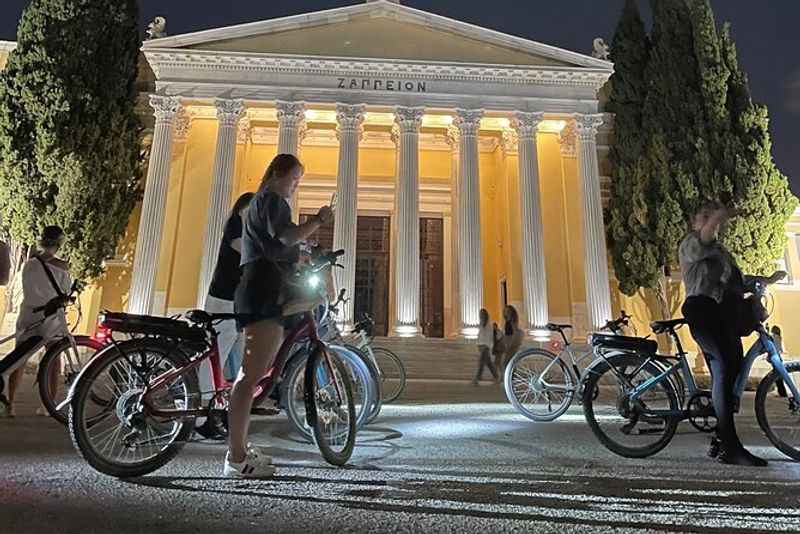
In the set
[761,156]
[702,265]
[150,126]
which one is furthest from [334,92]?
[702,265]

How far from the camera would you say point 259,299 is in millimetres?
2584

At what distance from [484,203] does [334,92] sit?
22.5 feet

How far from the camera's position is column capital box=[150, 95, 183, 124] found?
52.3 ft

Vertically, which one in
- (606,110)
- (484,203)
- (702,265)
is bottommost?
(702,265)

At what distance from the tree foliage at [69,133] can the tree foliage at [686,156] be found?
614 inches

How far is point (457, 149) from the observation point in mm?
17609

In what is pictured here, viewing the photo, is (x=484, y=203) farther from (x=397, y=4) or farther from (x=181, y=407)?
(x=181, y=407)

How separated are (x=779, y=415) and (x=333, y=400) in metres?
3.03

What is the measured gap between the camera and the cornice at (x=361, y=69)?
16312 mm

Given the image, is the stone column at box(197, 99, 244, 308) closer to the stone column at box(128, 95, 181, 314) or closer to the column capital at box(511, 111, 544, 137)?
the stone column at box(128, 95, 181, 314)

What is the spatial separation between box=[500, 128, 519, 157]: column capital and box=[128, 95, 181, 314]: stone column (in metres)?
10.8

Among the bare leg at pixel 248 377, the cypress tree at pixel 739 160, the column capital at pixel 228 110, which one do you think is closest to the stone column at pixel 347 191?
the column capital at pixel 228 110

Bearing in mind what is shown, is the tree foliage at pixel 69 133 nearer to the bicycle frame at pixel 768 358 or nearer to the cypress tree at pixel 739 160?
the bicycle frame at pixel 768 358

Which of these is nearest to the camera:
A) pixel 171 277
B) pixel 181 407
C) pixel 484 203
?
pixel 181 407
